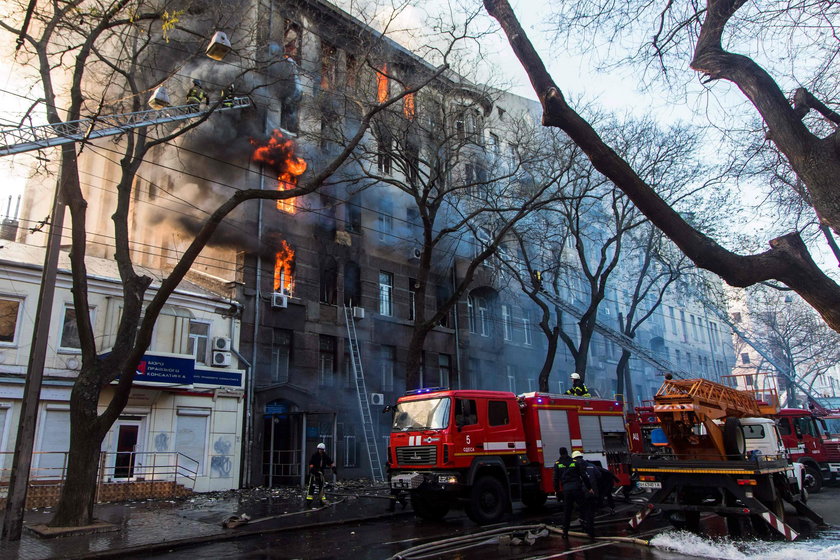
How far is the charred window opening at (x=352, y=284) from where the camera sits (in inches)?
936

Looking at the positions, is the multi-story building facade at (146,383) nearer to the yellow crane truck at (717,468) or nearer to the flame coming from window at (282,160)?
the flame coming from window at (282,160)

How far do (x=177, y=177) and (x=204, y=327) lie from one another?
5.67m

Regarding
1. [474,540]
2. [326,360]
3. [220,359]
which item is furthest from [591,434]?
[220,359]

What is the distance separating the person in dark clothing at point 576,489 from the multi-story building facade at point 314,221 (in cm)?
886

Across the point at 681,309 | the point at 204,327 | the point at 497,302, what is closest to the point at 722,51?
the point at 204,327

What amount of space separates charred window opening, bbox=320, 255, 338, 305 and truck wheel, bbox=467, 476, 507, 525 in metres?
12.4

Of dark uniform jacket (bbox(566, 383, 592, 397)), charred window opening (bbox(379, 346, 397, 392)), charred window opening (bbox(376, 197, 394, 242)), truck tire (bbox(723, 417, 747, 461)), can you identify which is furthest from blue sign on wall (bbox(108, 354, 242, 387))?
truck tire (bbox(723, 417, 747, 461))

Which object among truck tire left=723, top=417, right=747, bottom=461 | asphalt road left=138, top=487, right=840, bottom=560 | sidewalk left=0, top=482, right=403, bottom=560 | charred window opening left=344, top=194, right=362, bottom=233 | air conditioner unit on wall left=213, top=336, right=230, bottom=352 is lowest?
asphalt road left=138, top=487, right=840, bottom=560

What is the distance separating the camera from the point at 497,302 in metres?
30.9

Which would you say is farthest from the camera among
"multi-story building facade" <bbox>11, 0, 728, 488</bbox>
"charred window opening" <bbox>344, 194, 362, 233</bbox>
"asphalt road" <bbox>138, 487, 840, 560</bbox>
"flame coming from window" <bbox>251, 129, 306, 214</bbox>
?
"charred window opening" <bbox>344, 194, 362, 233</bbox>

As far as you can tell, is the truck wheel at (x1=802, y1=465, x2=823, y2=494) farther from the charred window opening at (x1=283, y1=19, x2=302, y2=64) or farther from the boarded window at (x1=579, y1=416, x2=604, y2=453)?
the charred window opening at (x1=283, y1=19, x2=302, y2=64)

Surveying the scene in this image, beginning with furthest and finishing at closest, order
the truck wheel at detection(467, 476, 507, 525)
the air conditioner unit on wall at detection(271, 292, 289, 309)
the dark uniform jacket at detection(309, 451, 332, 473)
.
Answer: the air conditioner unit on wall at detection(271, 292, 289, 309) → the dark uniform jacket at detection(309, 451, 332, 473) → the truck wheel at detection(467, 476, 507, 525)

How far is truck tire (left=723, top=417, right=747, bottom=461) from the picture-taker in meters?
11.1

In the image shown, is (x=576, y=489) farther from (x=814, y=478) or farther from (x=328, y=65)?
(x=328, y=65)
